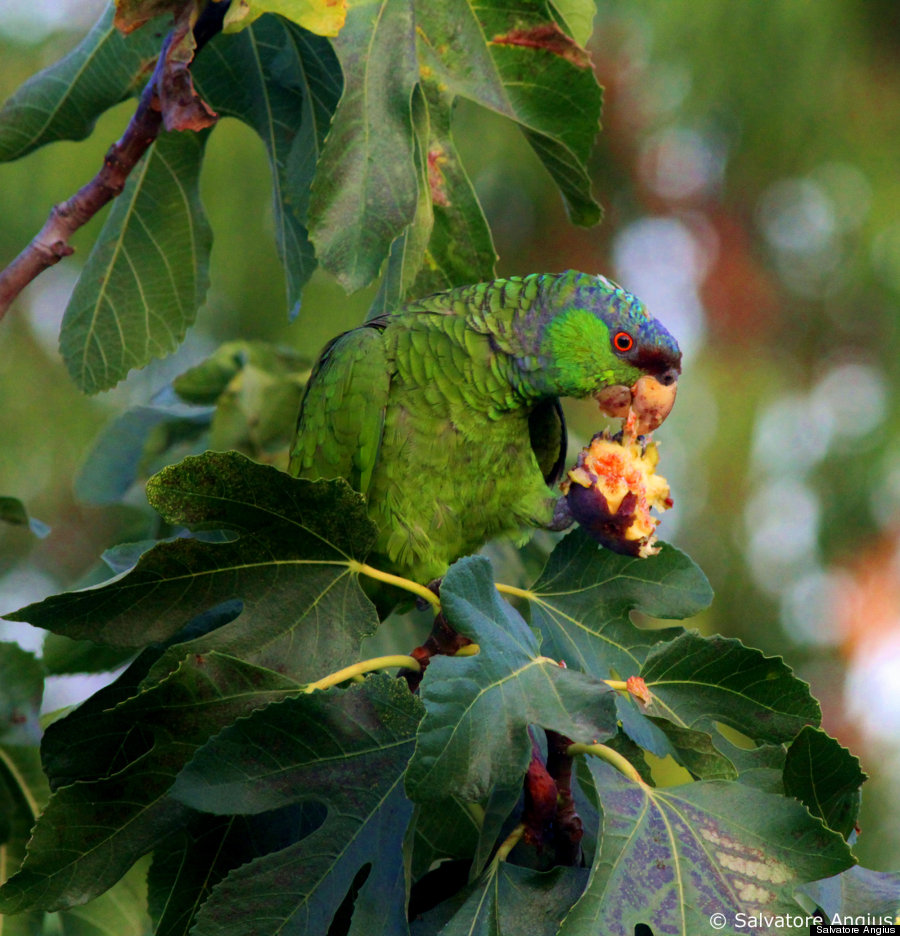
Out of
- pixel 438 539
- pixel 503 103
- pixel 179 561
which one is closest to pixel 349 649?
pixel 179 561

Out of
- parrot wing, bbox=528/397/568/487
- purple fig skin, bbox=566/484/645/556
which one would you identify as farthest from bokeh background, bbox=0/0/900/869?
purple fig skin, bbox=566/484/645/556

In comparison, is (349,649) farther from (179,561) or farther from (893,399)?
(893,399)

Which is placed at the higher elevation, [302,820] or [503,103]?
[503,103]

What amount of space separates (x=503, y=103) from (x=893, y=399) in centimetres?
399

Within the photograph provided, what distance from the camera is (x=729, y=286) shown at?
5.01 metres

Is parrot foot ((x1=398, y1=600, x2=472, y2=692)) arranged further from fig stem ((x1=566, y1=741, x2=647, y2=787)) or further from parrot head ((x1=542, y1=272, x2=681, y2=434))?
parrot head ((x1=542, y1=272, x2=681, y2=434))

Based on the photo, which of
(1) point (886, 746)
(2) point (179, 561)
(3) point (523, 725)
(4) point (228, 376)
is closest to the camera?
(3) point (523, 725)

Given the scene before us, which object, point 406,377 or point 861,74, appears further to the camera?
point 861,74

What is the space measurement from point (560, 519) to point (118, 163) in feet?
3.36

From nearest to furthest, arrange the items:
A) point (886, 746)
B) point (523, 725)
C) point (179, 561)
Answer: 1. point (523, 725)
2. point (179, 561)
3. point (886, 746)

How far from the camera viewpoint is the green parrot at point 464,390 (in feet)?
5.89

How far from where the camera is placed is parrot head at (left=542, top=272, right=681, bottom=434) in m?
1.79

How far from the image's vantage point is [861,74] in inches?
195

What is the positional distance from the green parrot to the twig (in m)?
0.57
